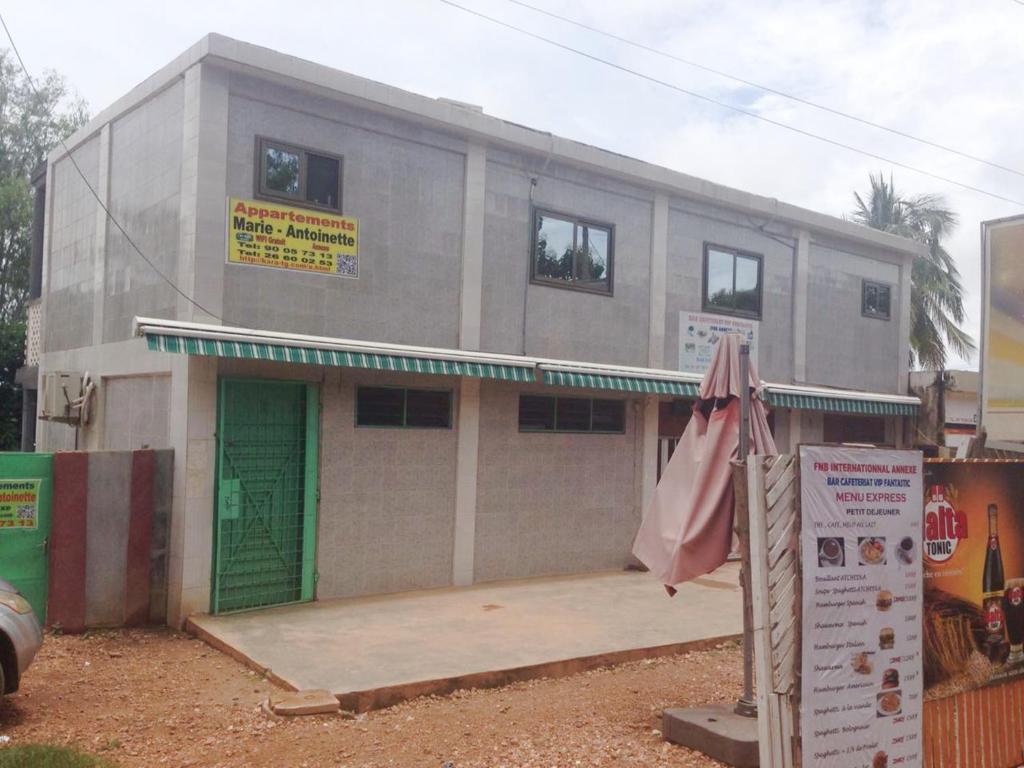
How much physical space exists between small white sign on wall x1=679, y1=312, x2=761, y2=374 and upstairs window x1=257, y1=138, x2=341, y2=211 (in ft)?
19.8

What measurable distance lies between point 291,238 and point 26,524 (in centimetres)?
386

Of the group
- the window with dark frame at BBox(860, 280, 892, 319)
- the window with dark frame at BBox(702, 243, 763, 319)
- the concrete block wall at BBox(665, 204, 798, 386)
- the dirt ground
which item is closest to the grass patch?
the dirt ground

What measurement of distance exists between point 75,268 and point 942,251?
84.2 ft

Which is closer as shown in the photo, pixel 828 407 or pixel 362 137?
pixel 362 137

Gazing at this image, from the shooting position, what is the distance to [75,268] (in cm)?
1256

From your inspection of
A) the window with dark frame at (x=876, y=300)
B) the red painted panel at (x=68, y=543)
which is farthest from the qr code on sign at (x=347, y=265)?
the window with dark frame at (x=876, y=300)

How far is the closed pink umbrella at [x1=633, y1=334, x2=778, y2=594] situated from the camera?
19.8ft

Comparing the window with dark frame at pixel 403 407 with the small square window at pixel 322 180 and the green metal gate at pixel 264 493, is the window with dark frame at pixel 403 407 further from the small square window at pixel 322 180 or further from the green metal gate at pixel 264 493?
the small square window at pixel 322 180

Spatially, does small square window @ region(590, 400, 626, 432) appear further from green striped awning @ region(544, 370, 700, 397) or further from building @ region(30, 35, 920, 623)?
green striped awning @ region(544, 370, 700, 397)

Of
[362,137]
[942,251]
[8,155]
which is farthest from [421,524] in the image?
[942,251]

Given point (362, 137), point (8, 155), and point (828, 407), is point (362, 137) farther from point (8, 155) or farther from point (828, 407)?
point (8, 155)

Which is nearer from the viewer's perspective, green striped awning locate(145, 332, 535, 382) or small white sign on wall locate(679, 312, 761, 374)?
green striped awning locate(145, 332, 535, 382)

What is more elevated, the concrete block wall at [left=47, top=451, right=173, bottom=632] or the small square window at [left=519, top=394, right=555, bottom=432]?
the small square window at [left=519, top=394, right=555, bottom=432]

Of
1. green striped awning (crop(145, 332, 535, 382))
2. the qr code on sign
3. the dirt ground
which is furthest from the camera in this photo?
the qr code on sign
